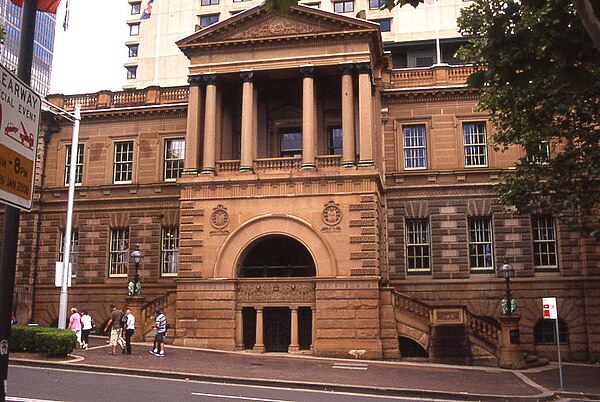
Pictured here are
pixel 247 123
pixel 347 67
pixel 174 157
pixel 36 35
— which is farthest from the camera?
pixel 174 157

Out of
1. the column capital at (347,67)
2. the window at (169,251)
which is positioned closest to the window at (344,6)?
the column capital at (347,67)

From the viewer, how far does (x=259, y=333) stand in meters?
28.3

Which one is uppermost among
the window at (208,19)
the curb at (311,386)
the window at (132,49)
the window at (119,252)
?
the window at (208,19)

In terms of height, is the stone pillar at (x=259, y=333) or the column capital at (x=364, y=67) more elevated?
the column capital at (x=364, y=67)

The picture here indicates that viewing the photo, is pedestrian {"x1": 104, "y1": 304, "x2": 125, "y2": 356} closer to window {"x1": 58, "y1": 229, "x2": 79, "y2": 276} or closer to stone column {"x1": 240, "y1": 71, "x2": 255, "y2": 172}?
stone column {"x1": 240, "y1": 71, "x2": 255, "y2": 172}

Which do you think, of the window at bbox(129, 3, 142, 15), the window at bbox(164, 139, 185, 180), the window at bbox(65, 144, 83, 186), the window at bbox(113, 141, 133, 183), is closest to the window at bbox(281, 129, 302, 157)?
the window at bbox(164, 139, 185, 180)

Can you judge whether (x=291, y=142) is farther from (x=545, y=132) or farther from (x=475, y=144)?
(x=545, y=132)

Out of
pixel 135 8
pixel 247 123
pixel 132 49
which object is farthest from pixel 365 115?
pixel 135 8

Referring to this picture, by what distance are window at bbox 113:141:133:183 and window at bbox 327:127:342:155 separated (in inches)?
473

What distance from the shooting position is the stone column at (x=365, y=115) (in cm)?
2883

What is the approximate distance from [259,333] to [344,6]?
3333 centimetres

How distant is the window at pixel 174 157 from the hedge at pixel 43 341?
48.7 ft

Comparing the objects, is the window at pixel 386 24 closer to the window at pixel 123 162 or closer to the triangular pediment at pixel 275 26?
the triangular pediment at pixel 275 26

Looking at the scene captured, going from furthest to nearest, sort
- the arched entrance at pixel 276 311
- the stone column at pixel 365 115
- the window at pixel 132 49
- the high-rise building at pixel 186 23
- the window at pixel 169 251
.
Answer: the window at pixel 132 49
the high-rise building at pixel 186 23
the window at pixel 169 251
the stone column at pixel 365 115
the arched entrance at pixel 276 311
